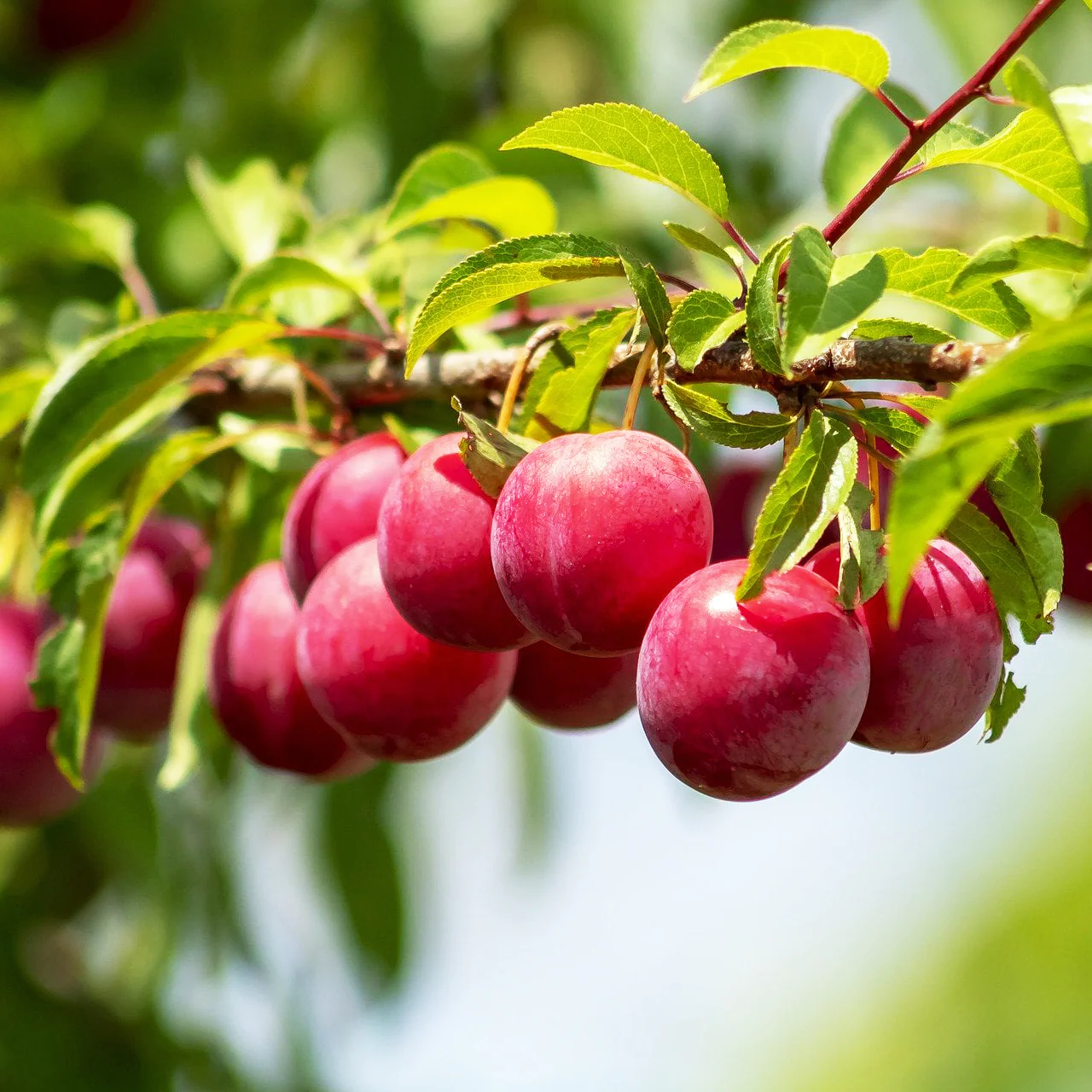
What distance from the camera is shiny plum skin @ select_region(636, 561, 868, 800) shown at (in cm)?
69

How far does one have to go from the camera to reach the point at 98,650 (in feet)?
3.73

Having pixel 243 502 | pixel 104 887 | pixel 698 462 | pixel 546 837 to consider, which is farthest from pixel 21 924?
pixel 698 462

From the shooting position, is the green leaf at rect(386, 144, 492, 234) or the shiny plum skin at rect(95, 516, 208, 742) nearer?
the green leaf at rect(386, 144, 492, 234)

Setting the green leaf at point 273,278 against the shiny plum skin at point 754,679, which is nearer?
the shiny plum skin at point 754,679

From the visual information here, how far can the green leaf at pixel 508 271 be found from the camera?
800 mm

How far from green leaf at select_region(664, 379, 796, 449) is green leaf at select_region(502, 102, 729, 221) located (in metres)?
0.14

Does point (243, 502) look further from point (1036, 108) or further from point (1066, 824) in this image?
point (1066, 824)

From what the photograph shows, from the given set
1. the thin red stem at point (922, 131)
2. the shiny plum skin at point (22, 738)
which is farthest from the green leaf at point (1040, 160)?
the shiny plum skin at point (22, 738)

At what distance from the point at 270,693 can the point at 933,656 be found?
580 mm

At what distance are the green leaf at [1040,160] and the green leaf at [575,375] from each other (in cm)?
24

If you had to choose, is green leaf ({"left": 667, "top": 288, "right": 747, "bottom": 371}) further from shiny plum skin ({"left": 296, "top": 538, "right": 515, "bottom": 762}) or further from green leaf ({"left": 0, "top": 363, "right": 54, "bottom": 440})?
green leaf ({"left": 0, "top": 363, "right": 54, "bottom": 440})

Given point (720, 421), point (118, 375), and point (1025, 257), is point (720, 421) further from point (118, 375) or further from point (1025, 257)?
point (118, 375)

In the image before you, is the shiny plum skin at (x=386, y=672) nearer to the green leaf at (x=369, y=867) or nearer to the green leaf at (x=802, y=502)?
the green leaf at (x=802, y=502)

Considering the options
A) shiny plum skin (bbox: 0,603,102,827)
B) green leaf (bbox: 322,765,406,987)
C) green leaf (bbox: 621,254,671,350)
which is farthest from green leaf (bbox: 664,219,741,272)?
green leaf (bbox: 322,765,406,987)
